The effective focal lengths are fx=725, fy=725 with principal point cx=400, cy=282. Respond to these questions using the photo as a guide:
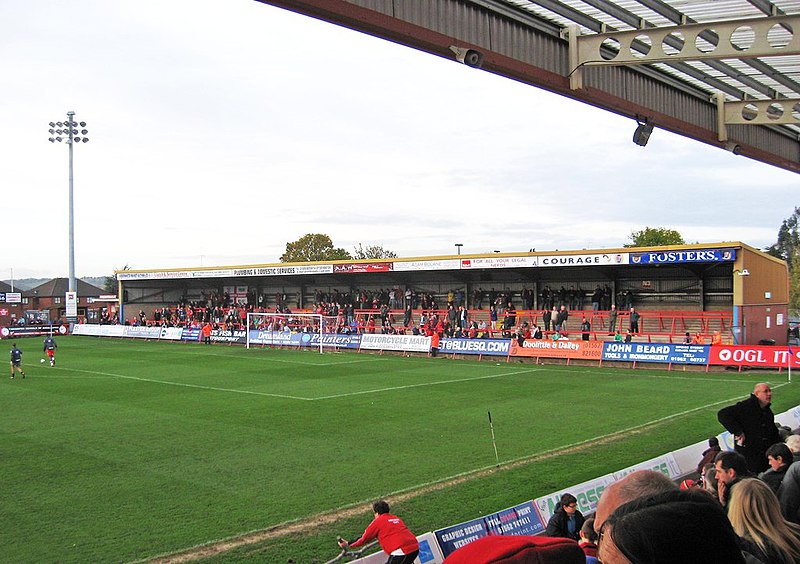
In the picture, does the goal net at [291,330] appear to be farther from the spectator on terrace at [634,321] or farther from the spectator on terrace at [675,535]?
the spectator on terrace at [675,535]

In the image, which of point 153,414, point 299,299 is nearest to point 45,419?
point 153,414

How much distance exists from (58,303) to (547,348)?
68.5 m

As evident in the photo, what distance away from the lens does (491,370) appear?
106ft

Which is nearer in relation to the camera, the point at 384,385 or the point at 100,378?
the point at 384,385

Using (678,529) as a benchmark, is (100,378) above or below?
below

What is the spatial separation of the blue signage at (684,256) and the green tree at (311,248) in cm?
6932

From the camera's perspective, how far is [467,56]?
33.3 ft

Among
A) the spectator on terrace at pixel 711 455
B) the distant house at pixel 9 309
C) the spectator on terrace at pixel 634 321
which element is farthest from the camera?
the distant house at pixel 9 309

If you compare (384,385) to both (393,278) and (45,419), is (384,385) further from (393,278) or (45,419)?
(393,278)

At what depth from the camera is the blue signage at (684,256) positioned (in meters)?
35.2

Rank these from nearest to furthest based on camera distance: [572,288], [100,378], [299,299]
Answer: [100,378] → [572,288] → [299,299]

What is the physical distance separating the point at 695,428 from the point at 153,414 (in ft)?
48.1

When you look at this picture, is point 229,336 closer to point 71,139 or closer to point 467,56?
point 71,139

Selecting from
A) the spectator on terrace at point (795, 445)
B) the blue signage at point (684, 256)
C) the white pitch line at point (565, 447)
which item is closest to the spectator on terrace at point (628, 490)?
the spectator on terrace at point (795, 445)
